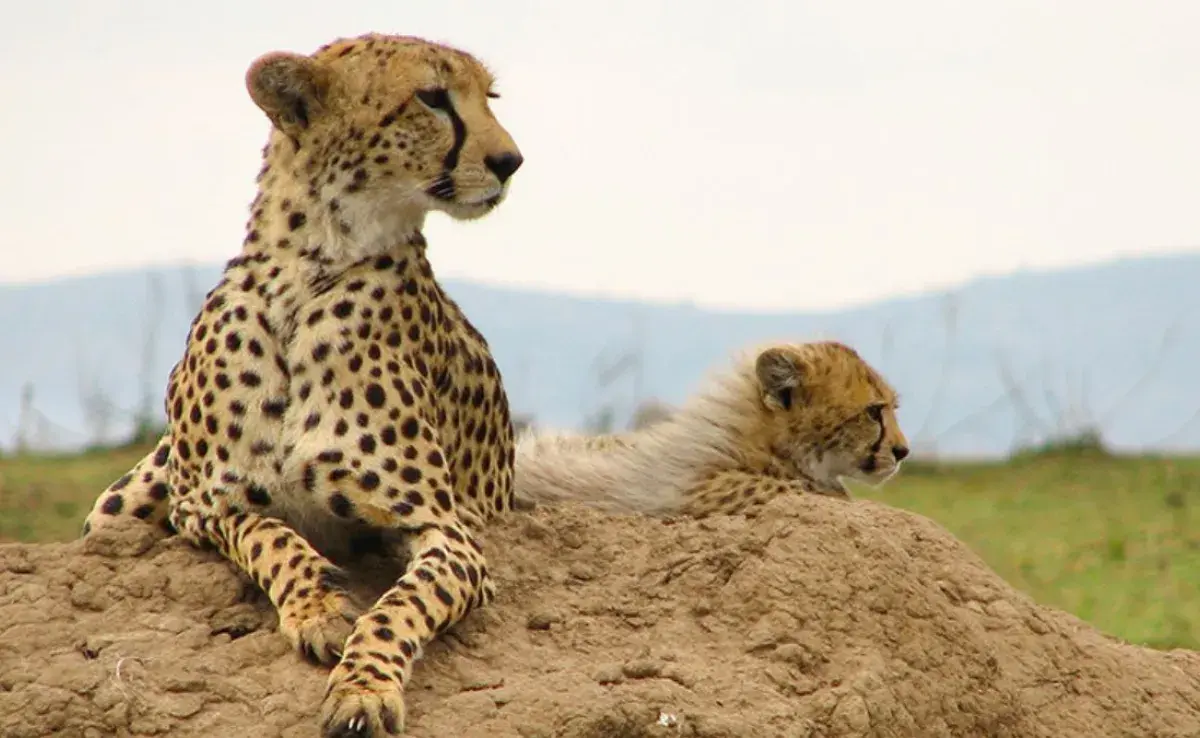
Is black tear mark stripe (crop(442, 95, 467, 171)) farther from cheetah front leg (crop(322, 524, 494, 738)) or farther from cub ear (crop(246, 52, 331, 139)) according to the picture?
cheetah front leg (crop(322, 524, 494, 738))

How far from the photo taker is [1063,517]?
9547mm

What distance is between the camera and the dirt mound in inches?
144

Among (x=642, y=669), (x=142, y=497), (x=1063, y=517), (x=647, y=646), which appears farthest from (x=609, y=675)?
(x=1063, y=517)

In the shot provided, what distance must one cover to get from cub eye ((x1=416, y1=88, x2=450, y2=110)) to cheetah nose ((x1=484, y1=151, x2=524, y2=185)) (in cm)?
15

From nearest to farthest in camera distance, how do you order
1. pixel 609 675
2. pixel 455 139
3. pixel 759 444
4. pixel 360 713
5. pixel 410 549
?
pixel 360 713 < pixel 609 675 < pixel 410 549 < pixel 455 139 < pixel 759 444

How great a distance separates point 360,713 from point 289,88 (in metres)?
1.24

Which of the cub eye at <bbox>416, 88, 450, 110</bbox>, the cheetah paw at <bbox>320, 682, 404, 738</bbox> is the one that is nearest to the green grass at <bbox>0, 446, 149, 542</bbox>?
the cub eye at <bbox>416, 88, 450, 110</bbox>

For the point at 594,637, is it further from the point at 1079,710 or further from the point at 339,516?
the point at 1079,710

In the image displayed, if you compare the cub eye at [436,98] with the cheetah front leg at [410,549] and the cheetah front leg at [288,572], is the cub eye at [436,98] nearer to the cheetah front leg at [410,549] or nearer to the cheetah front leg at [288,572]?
the cheetah front leg at [410,549]

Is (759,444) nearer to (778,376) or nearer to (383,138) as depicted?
(778,376)

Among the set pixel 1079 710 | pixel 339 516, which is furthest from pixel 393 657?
pixel 1079 710

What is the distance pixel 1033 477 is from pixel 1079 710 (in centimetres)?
630

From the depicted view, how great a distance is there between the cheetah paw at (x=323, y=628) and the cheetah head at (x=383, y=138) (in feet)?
2.31

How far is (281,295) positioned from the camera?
4031 mm
